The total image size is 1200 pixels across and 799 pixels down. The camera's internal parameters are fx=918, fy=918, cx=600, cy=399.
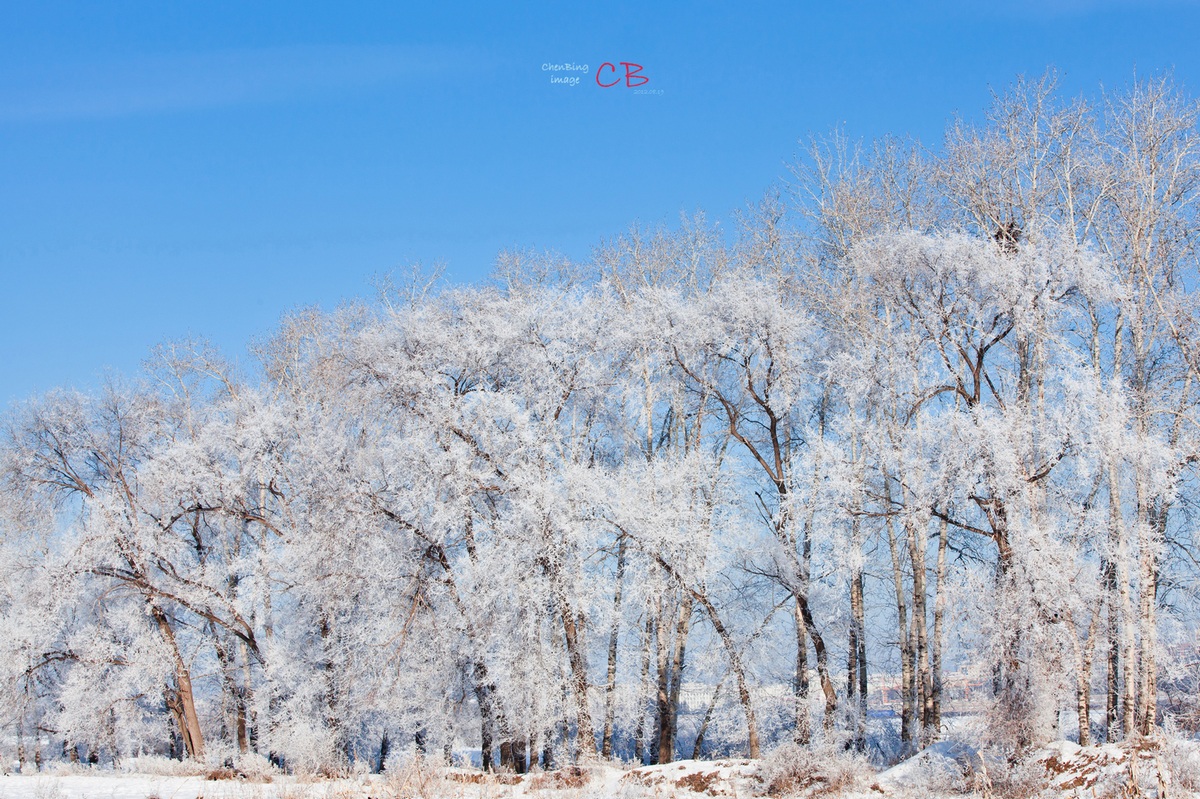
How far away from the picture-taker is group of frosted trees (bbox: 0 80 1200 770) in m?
15.7

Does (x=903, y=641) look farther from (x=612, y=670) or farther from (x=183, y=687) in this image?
(x=183, y=687)

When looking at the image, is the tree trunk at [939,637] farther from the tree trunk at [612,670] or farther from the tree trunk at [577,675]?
the tree trunk at [612,670]

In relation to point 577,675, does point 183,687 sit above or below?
below

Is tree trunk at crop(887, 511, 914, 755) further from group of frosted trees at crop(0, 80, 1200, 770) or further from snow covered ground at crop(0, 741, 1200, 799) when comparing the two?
snow covered ground at crop(0, 741, 1200, 799)

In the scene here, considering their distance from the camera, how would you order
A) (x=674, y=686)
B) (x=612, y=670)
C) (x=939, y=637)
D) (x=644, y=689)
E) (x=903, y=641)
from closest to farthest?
(x=939, y=637) < (x=903, y=641) < (x=644, y=689) < (x=674, y=686) < (x=612, y=670)

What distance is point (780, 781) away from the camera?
1355cm

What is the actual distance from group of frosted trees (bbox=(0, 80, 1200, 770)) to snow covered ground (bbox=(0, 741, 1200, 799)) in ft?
3.42

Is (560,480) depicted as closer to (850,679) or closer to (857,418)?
(857,418)

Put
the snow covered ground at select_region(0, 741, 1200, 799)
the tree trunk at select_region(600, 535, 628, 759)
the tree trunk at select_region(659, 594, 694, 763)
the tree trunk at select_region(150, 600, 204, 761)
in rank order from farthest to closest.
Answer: the tree trunk at select_region(150, 600, 204, 761) < the tree trunk at select_region(659, 594, 694, 763) < the tree trunk at select_region(600, 535, 628, 759) < the snow covered ground at select_region(0, 741, 1200, 799)

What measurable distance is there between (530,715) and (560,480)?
441cm

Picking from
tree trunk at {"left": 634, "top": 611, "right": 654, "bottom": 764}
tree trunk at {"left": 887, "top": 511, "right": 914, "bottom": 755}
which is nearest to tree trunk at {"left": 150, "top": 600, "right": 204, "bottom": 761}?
tree trunk at {"left": 634, "top": 611, "right": 654, "bottom": 764}

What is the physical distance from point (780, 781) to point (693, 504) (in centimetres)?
688

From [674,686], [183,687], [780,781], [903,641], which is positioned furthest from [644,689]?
[183,687]

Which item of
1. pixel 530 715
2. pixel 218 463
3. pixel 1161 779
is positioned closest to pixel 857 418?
pixel 530 715
